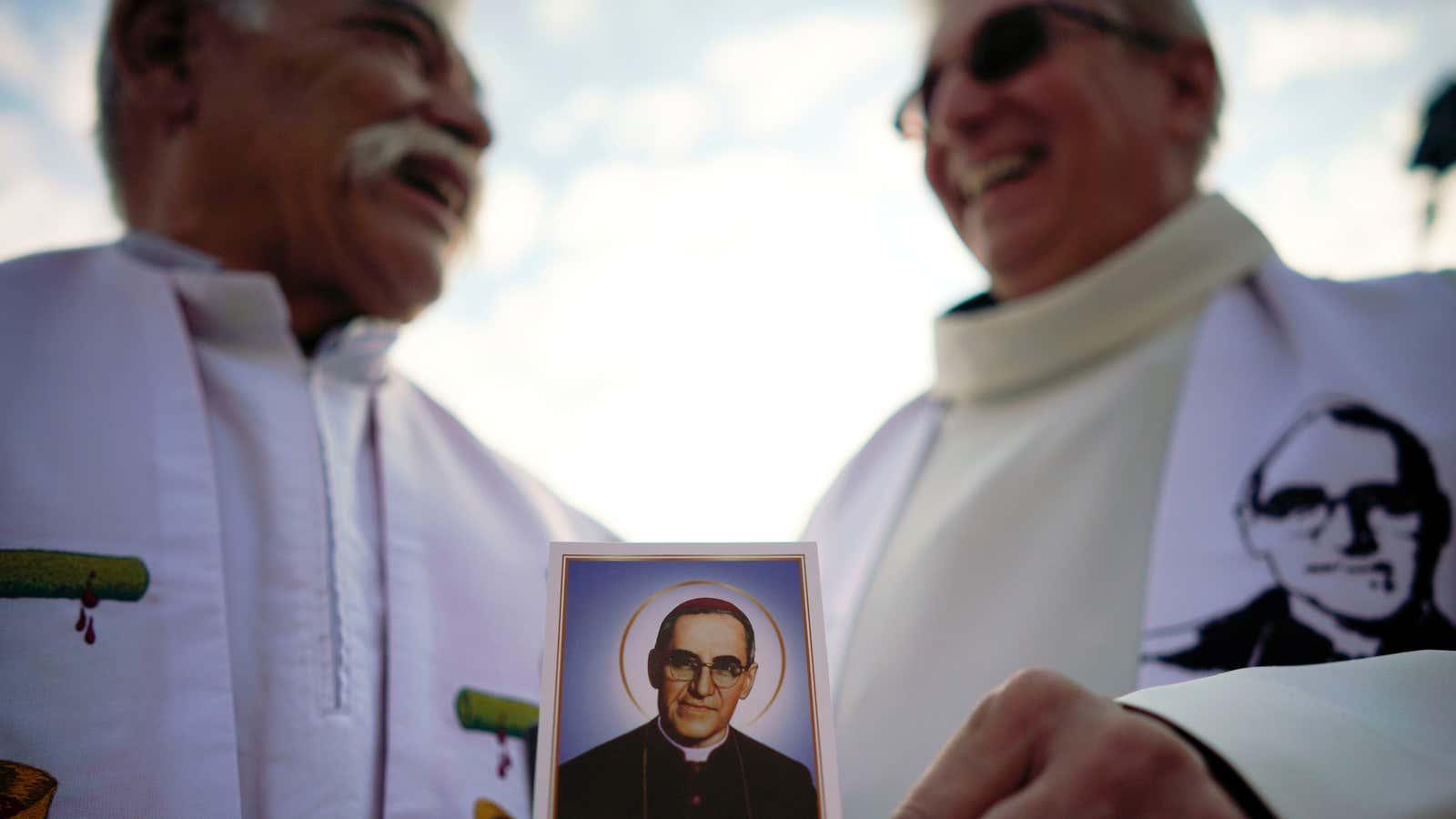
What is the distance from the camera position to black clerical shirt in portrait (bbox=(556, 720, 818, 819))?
2.85ft

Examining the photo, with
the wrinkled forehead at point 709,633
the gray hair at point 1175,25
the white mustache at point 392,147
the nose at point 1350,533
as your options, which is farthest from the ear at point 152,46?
the nose at point 1350,533

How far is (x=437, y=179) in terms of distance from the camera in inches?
90.4

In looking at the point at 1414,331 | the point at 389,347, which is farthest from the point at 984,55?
the point at 389,347

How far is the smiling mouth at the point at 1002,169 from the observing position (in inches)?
89.8

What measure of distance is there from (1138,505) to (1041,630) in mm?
301

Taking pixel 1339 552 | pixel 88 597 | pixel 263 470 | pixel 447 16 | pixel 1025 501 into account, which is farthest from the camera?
pixel 447 16

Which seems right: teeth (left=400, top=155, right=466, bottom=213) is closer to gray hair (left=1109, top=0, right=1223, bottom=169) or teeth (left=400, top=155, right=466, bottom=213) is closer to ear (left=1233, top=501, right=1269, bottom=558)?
gray hair (left=1109, top=0, right=1223, bottom=169)

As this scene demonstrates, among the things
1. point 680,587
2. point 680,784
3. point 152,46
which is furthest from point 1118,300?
point 152,46

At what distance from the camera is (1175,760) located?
77 cm

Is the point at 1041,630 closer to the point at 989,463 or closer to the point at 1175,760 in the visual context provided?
the point at 989,463

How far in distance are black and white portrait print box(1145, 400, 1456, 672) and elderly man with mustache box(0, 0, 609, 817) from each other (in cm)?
115

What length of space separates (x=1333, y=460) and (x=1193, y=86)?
1.21m

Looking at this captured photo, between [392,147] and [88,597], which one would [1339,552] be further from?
[392,147]

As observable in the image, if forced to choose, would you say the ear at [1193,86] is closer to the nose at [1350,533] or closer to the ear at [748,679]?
the nose at [1350,533]
